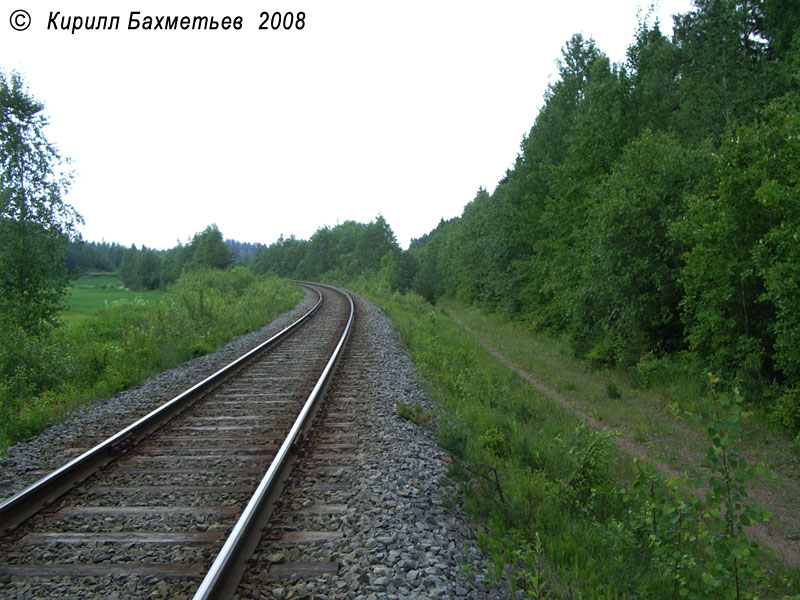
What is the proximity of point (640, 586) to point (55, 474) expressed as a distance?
521 centimetres

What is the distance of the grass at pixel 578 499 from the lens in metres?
3.92

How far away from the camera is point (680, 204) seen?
41.6 feet

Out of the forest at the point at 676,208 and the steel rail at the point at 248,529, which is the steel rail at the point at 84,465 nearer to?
the steel rail at the point at 248,529

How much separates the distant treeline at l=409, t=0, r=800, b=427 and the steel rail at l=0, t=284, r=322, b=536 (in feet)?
30.6

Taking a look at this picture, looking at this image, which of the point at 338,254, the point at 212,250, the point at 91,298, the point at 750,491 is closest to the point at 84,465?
the point at 750,491

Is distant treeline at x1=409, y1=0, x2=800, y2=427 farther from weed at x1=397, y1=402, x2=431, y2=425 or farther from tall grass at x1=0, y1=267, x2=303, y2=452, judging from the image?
tall grass at x1=0, y1=267, x2=303, y2=452

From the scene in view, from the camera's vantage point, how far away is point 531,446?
23.5 ft

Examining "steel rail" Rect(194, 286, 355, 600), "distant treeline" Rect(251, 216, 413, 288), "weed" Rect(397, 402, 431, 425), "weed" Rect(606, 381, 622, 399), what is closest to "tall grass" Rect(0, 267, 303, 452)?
"steel rail" Rect(194, 286, 355, 600)

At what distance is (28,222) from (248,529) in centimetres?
1289

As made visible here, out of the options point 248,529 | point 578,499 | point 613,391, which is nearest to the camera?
point 248,529

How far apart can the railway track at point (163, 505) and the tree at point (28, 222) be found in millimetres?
7908

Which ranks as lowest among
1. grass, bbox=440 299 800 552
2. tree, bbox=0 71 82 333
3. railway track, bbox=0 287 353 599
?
grass, bbox=440 299 800 552

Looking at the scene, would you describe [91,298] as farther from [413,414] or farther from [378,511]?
[378,511]

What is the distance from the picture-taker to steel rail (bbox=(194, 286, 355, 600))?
132 inches
